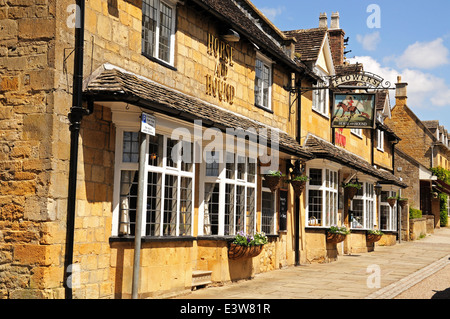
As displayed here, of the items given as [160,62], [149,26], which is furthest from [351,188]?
[149,26]

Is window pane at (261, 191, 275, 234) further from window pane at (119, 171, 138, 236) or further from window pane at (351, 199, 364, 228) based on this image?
window pane at (351, 199, 364, 228)

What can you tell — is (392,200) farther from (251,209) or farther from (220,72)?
(220,72)

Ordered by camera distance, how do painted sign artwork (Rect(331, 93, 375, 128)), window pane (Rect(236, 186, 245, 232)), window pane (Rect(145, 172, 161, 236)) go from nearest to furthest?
window pane (Rect(145, 172, 161, 236)) < window pane (Rect(236, 186, 245, 232)) < painted sign artwork (Rect(331, 93, 375, 128))

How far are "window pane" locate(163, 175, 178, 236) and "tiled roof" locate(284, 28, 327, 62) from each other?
10316 mm

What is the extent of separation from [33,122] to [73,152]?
71cm

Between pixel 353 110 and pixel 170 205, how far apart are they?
1049cm

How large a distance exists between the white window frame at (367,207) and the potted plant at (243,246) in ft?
34.4

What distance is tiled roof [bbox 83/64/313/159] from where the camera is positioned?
864cm

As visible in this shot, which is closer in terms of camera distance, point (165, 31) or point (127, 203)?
point (127, 203)

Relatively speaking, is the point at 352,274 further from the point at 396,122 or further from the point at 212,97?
the point at 396,122

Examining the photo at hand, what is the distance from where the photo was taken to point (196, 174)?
12.1 metres

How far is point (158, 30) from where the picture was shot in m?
11.1

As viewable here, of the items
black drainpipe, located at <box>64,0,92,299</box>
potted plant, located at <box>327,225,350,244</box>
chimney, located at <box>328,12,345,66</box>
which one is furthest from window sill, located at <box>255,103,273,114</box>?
chimney, located at <box>328,12,345,66</box>

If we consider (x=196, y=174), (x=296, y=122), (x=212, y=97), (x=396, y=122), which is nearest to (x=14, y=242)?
(x=196, y=174)
